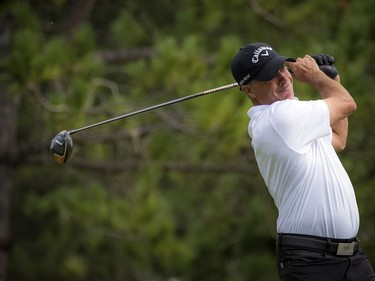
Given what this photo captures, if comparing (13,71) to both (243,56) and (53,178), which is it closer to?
(243,56)

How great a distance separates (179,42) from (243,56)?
270 inches

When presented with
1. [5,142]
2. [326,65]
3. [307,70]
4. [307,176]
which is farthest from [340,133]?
[5,142]

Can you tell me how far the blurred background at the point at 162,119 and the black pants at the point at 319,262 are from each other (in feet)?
13.6

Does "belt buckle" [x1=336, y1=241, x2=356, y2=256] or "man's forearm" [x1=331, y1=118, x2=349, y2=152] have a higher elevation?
"man's forearm" [x1=331, y1=118, x2=349, y2=152]

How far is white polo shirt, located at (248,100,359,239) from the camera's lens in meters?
4.12

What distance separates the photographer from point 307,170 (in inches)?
163

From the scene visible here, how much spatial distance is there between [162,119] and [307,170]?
21.9ft

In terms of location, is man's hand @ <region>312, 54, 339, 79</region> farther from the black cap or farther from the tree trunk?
the tree trunk

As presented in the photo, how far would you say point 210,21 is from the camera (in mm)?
10766

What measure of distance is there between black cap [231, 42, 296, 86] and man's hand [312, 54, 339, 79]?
0.60 ft

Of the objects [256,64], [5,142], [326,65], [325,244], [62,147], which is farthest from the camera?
[5,142]

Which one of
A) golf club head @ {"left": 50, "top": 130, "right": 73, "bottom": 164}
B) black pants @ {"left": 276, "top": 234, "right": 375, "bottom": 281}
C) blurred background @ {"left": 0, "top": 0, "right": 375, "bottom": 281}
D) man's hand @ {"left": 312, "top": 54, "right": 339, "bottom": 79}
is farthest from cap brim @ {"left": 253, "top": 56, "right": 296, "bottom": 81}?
blurred background @ {"left": 0, "top": 0, "right": 375, "bottom": 281}

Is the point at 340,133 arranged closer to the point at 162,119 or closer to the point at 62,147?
the point at 62,147

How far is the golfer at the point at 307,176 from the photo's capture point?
4133 mm
